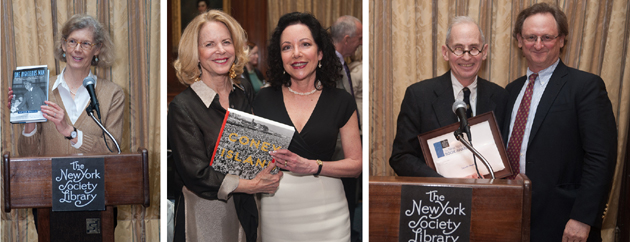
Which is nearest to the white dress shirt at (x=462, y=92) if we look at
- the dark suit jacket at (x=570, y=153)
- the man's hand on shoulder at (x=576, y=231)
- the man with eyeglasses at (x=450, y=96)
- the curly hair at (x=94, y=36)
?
the man with eyeglasses at (x=450, y=96)

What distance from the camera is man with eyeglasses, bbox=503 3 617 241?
6.60 feet

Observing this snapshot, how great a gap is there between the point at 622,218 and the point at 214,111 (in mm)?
2683

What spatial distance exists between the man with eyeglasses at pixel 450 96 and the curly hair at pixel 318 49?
656 millimetres

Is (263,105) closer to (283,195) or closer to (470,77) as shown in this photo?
(283,195)

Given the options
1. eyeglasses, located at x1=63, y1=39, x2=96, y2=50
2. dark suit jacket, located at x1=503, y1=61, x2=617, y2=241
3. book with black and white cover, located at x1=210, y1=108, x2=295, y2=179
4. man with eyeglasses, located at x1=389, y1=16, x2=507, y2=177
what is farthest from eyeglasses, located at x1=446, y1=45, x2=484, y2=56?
eyeglasses, located at x1=63, y1=39, x2=96, y2=50

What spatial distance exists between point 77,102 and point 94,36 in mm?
351

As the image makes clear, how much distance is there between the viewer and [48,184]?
1.92 meters

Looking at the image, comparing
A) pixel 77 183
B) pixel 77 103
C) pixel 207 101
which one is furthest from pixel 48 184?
pixel 207 101

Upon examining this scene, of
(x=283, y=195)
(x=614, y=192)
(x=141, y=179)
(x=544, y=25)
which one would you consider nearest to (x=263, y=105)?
(x=283, y=195)

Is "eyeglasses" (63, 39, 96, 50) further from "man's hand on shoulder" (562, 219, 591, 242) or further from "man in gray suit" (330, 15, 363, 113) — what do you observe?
"man's hand on shoulder" (562, 219, 591, 242)

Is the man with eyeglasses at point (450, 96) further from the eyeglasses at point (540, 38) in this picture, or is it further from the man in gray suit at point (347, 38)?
the man in gray suit at point (347, 38)

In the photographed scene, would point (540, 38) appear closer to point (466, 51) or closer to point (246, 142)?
point (466, 51)

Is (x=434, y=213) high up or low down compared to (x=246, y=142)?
down

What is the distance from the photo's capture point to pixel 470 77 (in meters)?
2.22
